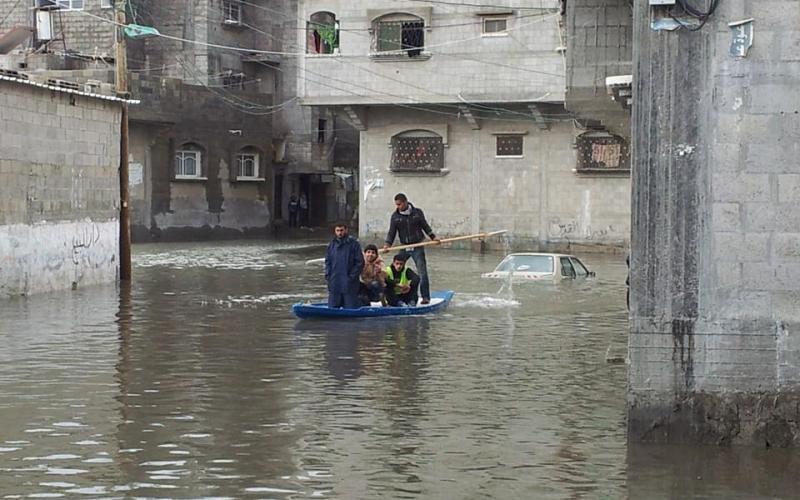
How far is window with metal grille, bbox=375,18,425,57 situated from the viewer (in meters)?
41.8

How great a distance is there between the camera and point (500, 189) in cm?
4297

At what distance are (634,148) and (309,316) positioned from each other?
9.81 m

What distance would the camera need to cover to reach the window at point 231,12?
5253 cm

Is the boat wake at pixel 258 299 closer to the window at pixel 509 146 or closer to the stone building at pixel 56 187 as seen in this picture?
the stone building at pixel 56 187

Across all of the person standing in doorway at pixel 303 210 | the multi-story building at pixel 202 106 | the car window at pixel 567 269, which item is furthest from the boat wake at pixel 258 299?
the person standing in doorway at pixel 303 210

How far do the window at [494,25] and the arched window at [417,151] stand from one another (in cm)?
409

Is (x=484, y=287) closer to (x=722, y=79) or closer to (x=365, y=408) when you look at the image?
(x=365, y=408)

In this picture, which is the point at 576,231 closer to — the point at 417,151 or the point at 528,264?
the point at 417,151

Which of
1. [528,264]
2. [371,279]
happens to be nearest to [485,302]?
[371,279]

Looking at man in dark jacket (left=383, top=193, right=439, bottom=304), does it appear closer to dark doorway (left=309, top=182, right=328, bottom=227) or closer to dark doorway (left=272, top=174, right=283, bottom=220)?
dark doorway (left=272, top=174, right=283, bottom=220)

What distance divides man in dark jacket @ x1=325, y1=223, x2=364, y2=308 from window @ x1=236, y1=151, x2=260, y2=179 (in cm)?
3340

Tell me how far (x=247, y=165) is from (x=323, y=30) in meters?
10.7

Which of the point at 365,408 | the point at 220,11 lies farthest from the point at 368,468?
the point at 220,11

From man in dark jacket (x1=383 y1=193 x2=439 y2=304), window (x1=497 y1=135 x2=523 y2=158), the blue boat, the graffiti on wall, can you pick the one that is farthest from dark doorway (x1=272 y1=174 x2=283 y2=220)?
the blue boat
